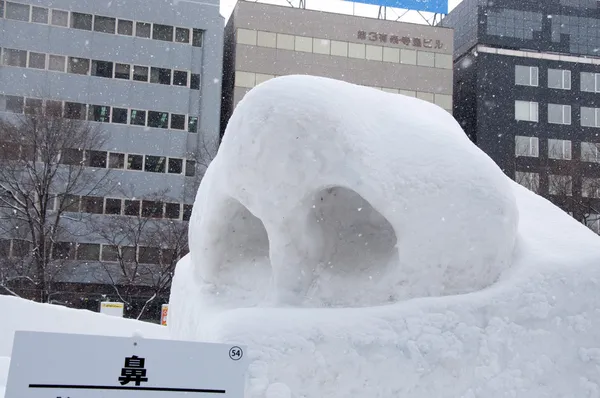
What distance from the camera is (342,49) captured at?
111 ft

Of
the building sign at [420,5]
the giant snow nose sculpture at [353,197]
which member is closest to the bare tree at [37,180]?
the building sign at [420,5]

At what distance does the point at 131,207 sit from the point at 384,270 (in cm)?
2672

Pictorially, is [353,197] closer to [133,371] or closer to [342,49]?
[133,371]

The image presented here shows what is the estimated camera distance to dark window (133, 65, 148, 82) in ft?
104

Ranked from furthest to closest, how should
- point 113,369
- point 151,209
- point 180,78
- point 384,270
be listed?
point 180,78
point 151,209
point 384,270
point 113,369

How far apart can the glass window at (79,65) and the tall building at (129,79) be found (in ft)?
0.15

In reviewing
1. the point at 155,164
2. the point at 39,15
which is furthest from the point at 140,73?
the point at 39,15

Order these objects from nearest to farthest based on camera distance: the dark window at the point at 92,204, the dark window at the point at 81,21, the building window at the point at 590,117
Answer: the dark window at the point at 92,204 < the dark window at the point at 81,21 < the building window at the point at 590,117

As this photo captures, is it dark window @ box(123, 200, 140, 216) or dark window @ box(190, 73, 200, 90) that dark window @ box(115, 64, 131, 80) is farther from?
dark window @ box(123, 200, 140, 216)

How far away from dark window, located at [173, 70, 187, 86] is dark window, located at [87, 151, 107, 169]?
4.97m

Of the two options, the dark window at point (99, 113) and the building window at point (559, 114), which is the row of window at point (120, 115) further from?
the building window at point (559, 114)

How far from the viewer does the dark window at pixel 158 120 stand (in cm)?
3162

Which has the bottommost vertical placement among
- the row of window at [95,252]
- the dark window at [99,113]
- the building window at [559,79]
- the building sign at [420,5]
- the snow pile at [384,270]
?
the snow pile at [384,270]

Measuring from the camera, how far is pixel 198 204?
17.6 ft
